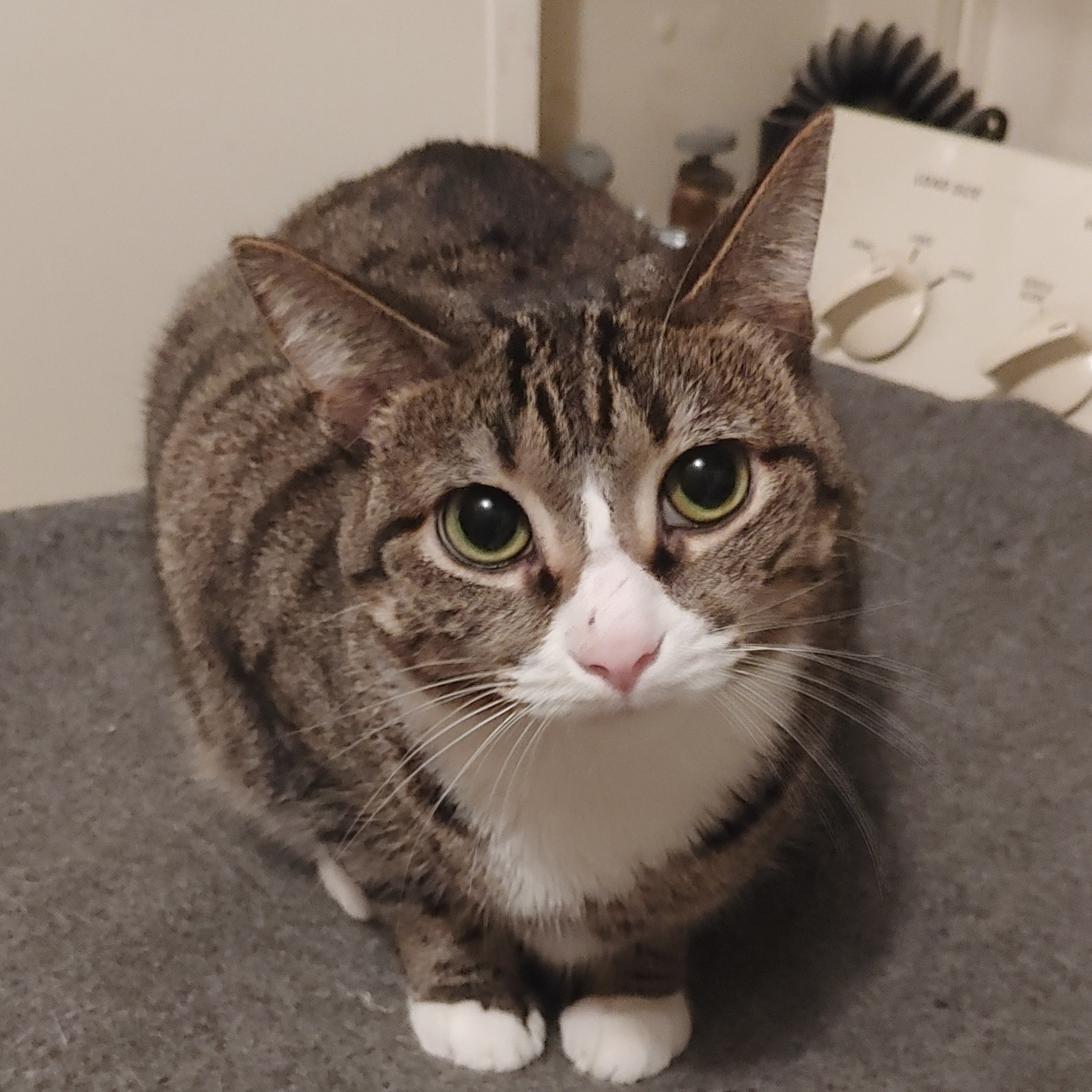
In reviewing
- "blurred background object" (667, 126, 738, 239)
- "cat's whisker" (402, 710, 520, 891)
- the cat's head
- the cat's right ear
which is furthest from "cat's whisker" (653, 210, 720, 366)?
"blurred background object" (667, 126, 738, 239)

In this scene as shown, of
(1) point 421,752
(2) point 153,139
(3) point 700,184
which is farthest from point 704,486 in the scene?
(3) point 700,184

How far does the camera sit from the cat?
661 mm

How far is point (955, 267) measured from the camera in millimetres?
1423

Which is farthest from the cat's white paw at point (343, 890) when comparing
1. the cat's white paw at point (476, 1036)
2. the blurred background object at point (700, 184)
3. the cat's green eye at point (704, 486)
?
the blurred background object at point (700, 184)

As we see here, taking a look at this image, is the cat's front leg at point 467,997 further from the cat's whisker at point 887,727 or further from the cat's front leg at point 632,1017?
the cat's whisker at point 887,727

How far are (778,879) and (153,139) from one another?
965 millimetres

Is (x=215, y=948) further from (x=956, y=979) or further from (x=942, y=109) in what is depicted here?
(x=942, y=109)

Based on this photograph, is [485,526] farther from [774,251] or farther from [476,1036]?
[476,1036]

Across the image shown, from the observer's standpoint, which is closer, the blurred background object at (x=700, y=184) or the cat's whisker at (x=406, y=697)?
the cat's whisker at (x=406, y=697)

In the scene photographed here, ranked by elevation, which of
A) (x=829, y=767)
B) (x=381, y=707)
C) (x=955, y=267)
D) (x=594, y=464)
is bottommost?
(x=829, y=767)

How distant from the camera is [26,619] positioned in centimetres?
127

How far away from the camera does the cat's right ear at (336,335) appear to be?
2.18 feet

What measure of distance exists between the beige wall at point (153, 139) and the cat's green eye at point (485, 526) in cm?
78

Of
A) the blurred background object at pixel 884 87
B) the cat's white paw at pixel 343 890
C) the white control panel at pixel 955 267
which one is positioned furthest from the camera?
the blurred background object at pixel 884 87
